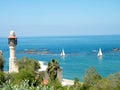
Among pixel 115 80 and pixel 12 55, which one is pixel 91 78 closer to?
pixel 115 80

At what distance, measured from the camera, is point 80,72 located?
55.4 metres

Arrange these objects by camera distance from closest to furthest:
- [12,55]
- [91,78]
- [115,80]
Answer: [115,80] → [91,78] → [12,55]

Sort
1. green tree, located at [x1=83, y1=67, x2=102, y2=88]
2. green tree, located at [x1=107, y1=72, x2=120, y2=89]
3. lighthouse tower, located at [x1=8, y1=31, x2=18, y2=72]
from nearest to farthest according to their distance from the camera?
1. green tree, located at [x1=107, y1=72, x2=120, y2=89]
2. green tree, located at [x1=83, y1=67, x2=102, y2=88]
3. lighthouse tower, located at [x1=8, y1=31, x2=18, y2=72]

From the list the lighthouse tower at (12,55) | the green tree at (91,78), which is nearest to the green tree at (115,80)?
the green tree at (91,78)

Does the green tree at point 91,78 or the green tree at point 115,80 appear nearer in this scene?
the green tree at point 115,80

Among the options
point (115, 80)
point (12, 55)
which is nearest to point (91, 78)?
point (115, 80)

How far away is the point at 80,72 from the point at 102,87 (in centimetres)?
3336

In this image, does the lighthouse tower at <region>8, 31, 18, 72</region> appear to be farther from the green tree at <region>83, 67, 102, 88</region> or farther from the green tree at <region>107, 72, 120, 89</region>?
the green tree at <region>107, 72, 120, 89</region>

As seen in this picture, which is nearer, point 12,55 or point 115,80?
point 115,80

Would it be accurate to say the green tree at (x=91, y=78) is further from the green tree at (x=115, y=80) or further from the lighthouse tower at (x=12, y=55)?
the lighthouse tower at (x=12, y=55)

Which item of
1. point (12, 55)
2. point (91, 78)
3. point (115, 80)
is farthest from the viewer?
point (12, 55)

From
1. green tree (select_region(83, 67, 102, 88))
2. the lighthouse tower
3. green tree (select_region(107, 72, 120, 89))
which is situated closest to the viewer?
green tree (select_region(107, 72, 120, 89))

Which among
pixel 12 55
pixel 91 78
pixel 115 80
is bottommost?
pixel 91 78

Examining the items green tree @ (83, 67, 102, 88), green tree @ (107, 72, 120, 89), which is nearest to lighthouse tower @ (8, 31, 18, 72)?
green tree @ (83, 67, 102, 88)
